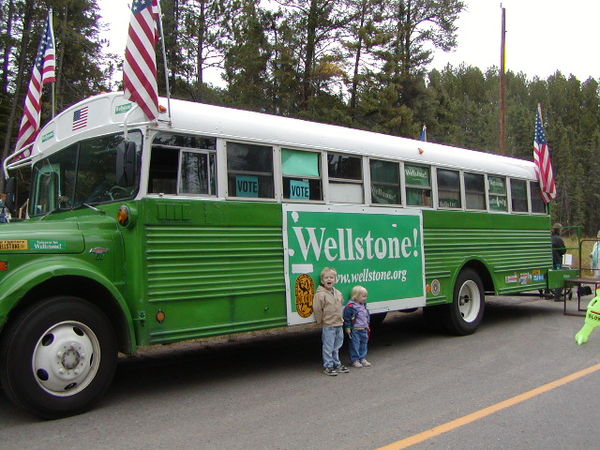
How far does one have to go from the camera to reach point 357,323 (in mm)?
6305

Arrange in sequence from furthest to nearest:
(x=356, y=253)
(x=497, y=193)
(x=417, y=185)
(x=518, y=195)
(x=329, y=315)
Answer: (x=518, y=195) → (x=497, y=193) → (x=417, y=185) → (x=356, y=253) → (x=329, y=315)

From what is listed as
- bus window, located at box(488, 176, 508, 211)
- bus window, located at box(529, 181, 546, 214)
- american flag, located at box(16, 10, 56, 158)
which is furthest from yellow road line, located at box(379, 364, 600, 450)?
american flag, located at box(16, 10, 56, 158)

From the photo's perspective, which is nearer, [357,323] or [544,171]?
[357,323]

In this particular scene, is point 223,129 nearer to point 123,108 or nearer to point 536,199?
point 123,108

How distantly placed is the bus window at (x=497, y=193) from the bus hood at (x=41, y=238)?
659 centimetres

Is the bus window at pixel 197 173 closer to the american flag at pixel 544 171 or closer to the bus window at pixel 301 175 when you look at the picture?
the bus window at pixel 301 175

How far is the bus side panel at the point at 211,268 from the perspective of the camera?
197 inches

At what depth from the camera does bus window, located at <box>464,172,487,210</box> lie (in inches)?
339

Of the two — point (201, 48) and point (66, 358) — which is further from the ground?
point (201, 48)

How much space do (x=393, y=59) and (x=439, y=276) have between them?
18.5 m

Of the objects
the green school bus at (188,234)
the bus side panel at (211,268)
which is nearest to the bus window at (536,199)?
the green school bus at (188,234)

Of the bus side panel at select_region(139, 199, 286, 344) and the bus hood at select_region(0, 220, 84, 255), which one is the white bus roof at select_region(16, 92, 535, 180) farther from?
the bus hood at select_region(0, 220, 84, 255)

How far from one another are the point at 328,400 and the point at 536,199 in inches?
266

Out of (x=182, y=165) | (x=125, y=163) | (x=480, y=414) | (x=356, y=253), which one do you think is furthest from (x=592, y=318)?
(x=125, y=163)
